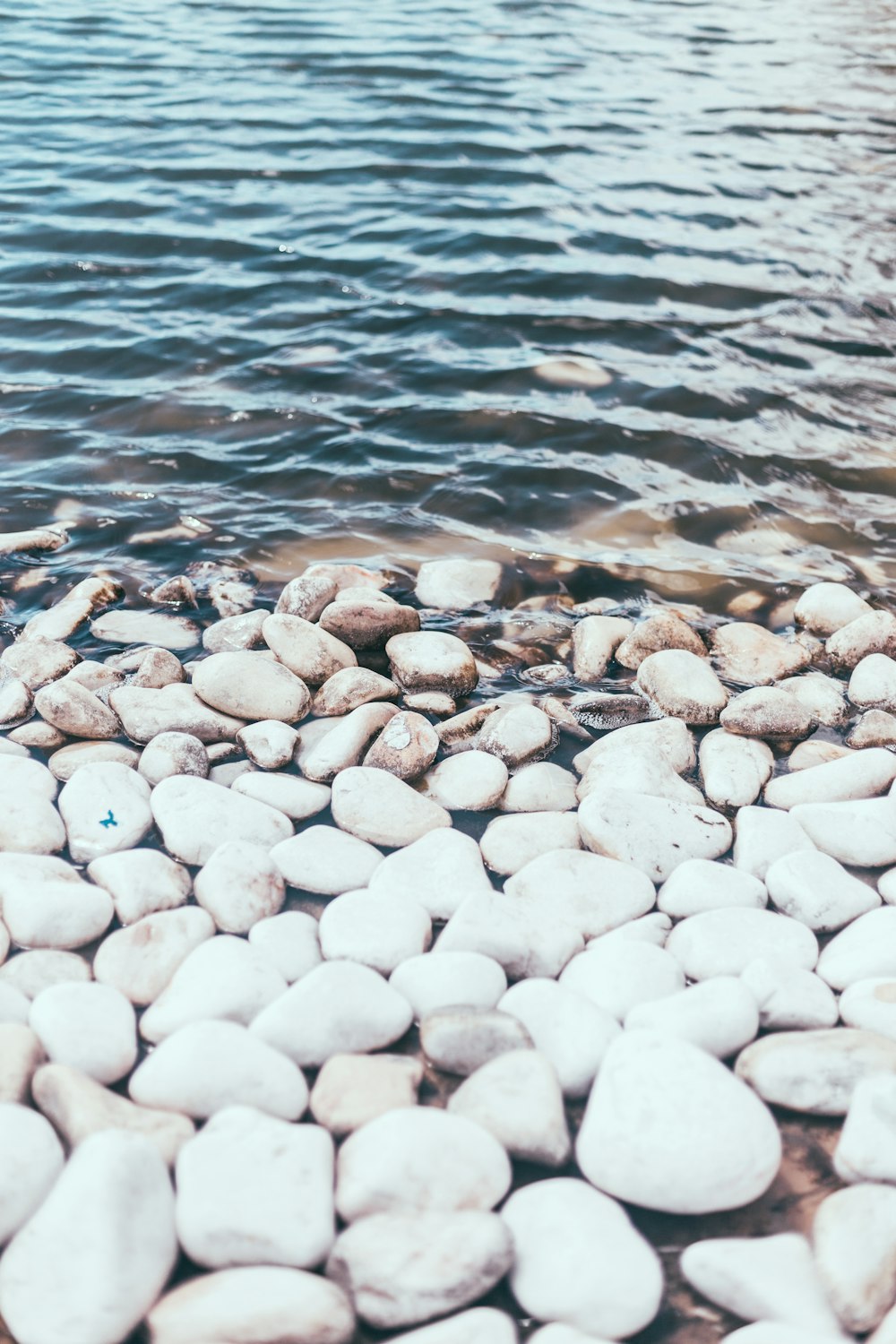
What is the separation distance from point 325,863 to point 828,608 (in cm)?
166

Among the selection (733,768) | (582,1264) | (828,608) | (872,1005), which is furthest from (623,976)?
(828,608)

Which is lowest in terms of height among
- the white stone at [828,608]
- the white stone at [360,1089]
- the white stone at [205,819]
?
the white stone at [360,1089]

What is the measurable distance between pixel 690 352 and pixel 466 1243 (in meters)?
3.85

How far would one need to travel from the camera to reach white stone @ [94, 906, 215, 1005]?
175cm

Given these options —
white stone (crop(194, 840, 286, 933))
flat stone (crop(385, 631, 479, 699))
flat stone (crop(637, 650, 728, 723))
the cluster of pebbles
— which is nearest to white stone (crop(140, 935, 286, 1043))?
the cluster of pebbles

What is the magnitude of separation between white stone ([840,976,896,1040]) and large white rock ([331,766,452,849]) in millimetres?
835

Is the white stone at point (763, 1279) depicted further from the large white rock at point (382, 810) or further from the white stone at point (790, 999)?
the large white rock at point (382, 810)

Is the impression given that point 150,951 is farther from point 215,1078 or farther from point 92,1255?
point 92,1255

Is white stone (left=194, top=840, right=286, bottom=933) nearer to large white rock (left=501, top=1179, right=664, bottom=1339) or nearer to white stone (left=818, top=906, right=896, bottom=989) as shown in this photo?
large white rock (left=501, top=1179, right=664, bottom=1339)

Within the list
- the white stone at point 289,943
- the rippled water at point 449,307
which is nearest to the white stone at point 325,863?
the white stone at point 289,943

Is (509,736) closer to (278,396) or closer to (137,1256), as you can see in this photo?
(137,1256)

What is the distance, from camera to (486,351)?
4465mm

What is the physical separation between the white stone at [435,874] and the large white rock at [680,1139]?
50 cm

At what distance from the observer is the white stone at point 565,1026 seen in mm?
1607
